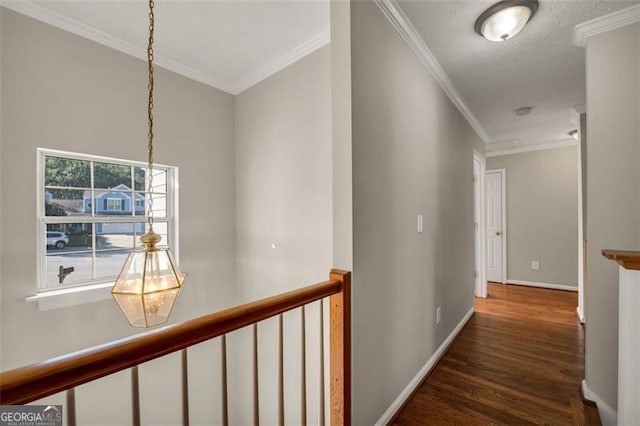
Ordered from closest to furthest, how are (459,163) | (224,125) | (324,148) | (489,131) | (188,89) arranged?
(324,148)
(188,89)
(224,125)
(459,163)
(489,131)

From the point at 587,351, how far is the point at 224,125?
3434 mm

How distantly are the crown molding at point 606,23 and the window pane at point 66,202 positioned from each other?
366cm

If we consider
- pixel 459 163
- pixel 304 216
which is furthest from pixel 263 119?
pixel 459 163

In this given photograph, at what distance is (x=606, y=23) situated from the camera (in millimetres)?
1715

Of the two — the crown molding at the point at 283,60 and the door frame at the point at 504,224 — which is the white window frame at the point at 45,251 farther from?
the door frame at the point at 504,224

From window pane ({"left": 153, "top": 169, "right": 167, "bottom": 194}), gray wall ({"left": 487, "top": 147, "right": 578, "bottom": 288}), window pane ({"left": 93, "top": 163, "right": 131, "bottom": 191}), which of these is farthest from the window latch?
gray wall ({"left": 487, "top": 147, "right": 578, "bottom": 288})

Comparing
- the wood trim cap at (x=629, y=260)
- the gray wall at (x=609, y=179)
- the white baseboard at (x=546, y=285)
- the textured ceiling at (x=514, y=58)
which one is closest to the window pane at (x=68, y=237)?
the textured ceiling at (x=514, y=58)

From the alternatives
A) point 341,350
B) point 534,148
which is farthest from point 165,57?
point 534,148

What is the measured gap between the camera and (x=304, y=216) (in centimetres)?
217

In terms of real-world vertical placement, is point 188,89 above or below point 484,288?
above

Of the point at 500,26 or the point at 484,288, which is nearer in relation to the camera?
the point at 500,26

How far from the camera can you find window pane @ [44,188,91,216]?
1.87 m

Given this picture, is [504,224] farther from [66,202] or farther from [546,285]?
[66,202]

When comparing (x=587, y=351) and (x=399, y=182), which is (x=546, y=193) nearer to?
(x=587, y=351)
